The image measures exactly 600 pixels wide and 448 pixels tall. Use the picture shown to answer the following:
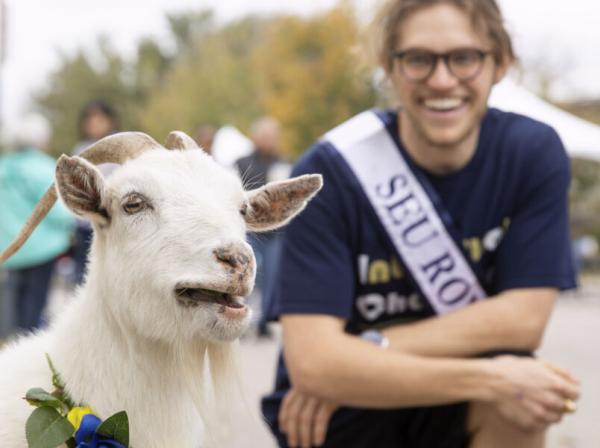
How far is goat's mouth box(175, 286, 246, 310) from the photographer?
67.4 inches

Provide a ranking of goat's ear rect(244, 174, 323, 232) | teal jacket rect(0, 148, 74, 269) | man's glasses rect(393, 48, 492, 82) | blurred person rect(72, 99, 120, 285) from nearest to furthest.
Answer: goat's ear rect(244, 174, 323, 232)
man's glasses rect(393, 48, 492, 82)
teal jacket rect(0, 148, 74, 269)
blurred person rect(72, 99, 120, 285)

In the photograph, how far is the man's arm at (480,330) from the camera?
2631 mm

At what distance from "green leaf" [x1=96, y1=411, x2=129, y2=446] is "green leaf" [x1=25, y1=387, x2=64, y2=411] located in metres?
0.12

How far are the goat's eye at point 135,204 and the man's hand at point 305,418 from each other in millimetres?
1155

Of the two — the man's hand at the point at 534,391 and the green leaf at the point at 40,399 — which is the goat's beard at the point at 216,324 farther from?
the man's hand at the point at 534,391

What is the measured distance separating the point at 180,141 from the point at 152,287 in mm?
427

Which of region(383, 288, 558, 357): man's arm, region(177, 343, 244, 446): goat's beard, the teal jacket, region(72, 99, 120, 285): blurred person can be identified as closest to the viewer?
A: region(177, 343, 244, 446): goat's beard

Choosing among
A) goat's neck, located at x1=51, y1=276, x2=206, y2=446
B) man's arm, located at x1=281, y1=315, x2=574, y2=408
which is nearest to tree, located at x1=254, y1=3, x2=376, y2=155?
man's arm, located at x1=281, y1=315, x2=574, y2=408

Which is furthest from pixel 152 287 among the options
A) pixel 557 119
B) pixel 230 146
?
pixel 230 146

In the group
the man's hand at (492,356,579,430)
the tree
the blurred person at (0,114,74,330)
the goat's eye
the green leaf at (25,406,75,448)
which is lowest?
the man's hand at (492,356,579,430)

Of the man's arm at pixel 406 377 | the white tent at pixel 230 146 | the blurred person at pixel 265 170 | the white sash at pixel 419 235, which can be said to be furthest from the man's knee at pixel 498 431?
the white tent at pixel 230 146

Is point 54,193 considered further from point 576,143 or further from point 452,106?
point 576,143

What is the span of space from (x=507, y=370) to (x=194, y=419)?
3.35 ft

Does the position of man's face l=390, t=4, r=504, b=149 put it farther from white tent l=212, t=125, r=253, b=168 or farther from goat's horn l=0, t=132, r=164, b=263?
white tent l=212, t=125, r=253, b=168
